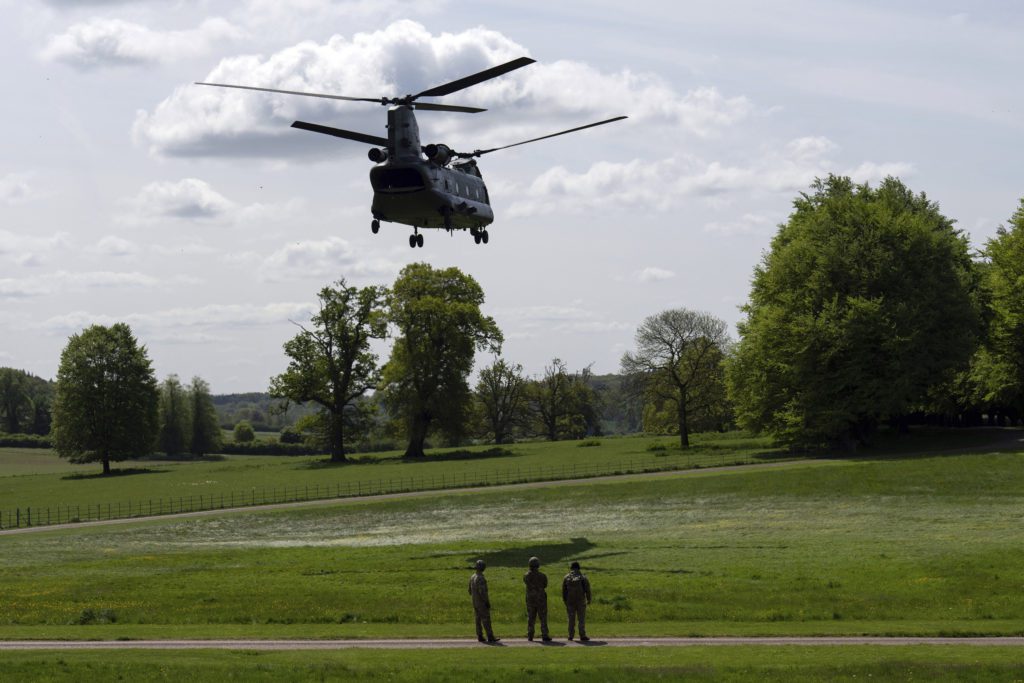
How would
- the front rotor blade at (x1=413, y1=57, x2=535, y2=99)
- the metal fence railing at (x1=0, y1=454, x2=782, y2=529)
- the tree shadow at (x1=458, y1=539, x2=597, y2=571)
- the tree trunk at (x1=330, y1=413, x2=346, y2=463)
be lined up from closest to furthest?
the front rotor blade at (x1=413, y1=57, x2=535, y2=99), the tree shadow at (x1=458, y1=539, x2=597, y2=571), the metal fence railing at (x1=0, y1=454, x2=782, y2=529), the tree trunk at (x1=330, y1=413, x2=346, y2=463)

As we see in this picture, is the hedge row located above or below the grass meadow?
above

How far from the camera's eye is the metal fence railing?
8188 cm

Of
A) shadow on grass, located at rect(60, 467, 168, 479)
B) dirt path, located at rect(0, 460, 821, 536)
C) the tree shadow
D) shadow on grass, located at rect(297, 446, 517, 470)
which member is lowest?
the tree shadow

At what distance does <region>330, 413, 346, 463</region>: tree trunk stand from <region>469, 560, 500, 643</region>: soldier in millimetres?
95172

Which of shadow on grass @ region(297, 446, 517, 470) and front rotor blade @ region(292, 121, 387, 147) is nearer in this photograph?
front rotor blade @ region(292, 121, 387, 147)

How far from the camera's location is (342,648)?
3108cm

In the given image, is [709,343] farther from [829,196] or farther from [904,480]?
[904,480]

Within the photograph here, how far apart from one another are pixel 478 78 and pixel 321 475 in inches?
2879

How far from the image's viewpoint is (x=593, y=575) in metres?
43.8

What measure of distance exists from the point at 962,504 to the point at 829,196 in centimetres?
4451

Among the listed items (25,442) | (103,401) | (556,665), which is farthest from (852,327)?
(25,442)

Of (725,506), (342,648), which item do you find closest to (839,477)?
(725,506)

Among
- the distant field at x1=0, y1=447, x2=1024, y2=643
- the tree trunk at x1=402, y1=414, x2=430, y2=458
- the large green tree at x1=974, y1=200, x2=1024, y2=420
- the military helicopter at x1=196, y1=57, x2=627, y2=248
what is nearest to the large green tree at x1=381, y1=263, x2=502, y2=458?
the tree trunk at x1=402, y1=414, x2=430, y2=458

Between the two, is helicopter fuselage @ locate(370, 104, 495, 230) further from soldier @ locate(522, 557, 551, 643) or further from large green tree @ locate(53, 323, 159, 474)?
large green tree @ locate(53, 323, 159, 474)
